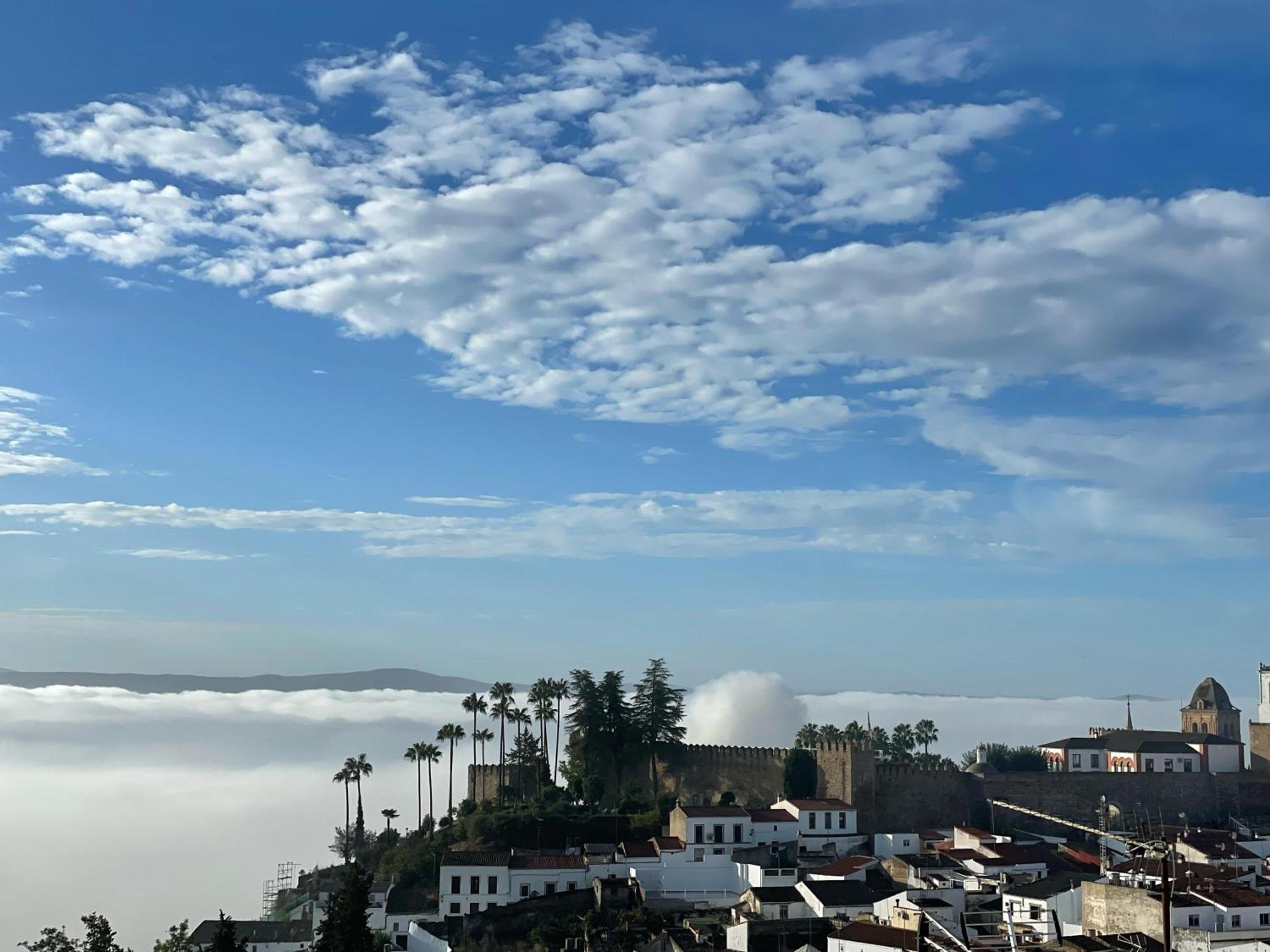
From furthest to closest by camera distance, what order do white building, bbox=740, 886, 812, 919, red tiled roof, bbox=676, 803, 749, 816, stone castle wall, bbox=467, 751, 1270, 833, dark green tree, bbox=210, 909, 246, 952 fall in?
stone castle wall, bbox=467, 751, 1270, 833, red tiled roof, bbox=676, 803, 749, 816, white building, bbox=740, 886, 812, 919, dark green tree, bbox=210, 909, 246, 952

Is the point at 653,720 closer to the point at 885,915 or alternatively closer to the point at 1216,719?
the point at 885,915

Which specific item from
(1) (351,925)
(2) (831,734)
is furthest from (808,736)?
(1) (351,925)

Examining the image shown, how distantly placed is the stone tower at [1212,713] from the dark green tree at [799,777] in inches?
1616

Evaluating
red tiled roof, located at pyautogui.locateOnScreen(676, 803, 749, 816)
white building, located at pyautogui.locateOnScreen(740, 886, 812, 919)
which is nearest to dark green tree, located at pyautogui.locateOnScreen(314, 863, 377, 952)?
white building, located at pyautogui.locateOnScreen(740, 886, 812, 919)

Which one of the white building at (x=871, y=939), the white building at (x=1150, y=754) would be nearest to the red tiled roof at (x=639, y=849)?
the white building at (x=871, y=939)

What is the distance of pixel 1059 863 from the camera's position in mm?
64125

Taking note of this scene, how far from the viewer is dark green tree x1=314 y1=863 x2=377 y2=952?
41375mm

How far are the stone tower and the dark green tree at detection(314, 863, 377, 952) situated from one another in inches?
3022

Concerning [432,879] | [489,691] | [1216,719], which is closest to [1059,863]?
[432,879]

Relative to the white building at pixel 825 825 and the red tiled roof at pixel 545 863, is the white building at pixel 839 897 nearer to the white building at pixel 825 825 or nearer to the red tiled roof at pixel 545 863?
the white building at pixel 825 825

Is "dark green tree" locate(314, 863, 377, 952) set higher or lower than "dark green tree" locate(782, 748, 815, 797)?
lower

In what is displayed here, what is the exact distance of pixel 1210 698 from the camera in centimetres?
10381

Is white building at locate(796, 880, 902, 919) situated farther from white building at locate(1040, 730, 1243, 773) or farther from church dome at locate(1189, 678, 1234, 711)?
church dome at locate(1189, 678, 1234, 711)

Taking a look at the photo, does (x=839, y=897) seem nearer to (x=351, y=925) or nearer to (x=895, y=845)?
(x=895, y=845)
